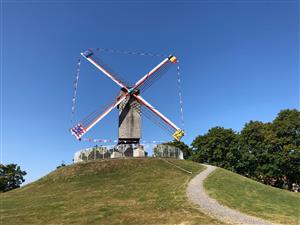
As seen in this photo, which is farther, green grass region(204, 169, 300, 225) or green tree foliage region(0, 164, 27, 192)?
green tree foliage region(0, 164, 27, 192)

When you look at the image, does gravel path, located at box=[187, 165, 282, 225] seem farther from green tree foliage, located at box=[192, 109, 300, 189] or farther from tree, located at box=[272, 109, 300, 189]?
green tree foliage, located at box=[192, 109, 300, 189]

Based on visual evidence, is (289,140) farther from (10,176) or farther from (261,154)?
(10,176)

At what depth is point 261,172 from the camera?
215 ft

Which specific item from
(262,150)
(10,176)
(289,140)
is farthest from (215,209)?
(10,176)

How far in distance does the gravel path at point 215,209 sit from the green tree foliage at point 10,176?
67.1 metres

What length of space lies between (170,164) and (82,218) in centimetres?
2225

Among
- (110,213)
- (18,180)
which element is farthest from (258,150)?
(18,180)

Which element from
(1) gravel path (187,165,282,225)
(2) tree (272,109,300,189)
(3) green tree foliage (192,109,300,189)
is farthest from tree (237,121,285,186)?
(1) gravel path (187,165,282,225)

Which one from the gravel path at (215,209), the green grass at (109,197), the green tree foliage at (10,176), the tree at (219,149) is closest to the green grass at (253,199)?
the gravel path at (215,209)

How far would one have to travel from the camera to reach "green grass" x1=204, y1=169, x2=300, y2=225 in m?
24.6

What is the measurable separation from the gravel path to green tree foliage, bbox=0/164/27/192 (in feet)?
220

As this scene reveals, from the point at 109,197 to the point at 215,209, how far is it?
446 inches

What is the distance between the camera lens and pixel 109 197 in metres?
31.8

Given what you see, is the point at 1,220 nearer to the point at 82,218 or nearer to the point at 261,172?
the point at 82,218
